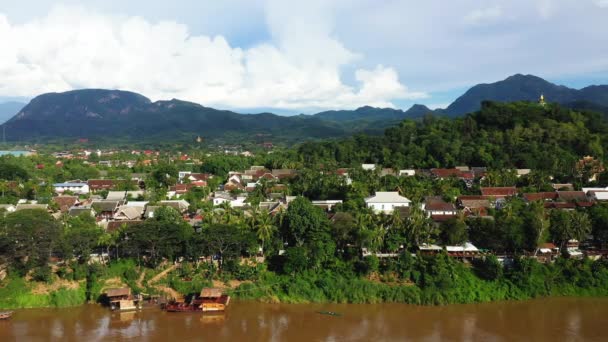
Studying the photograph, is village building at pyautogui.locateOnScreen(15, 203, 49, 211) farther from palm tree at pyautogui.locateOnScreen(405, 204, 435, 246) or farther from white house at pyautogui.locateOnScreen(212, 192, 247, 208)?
palm tree at pyautogui.locateOnScreen(405, 204, 435, 246)

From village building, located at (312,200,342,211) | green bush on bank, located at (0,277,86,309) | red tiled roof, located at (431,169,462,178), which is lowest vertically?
green bush on bank, located at (0,277,86,309)

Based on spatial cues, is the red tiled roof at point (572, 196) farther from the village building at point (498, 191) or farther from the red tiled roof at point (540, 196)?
the village building at point (498, 191)

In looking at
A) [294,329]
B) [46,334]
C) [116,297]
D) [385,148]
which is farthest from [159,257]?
[385,148]

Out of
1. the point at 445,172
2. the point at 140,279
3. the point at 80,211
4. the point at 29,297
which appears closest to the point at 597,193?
the point at 445,172

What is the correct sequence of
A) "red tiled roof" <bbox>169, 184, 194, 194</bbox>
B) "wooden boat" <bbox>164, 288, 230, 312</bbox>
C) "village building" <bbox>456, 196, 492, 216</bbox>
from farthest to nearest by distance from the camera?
"red tiled roof" <bbox>169, 184, 194, 194</bbox>, "village building" <bbox>456, 196, 492, 216</bbox>, "wooden boat" <bbox>164, 288, 230, 312</bbox>

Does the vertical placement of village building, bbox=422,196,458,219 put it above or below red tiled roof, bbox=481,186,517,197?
below

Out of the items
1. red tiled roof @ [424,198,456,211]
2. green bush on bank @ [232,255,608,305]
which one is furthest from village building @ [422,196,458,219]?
green bush on bank @ [232,255,608,305]

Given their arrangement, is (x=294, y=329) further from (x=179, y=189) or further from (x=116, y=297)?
(x=179, y=189)
